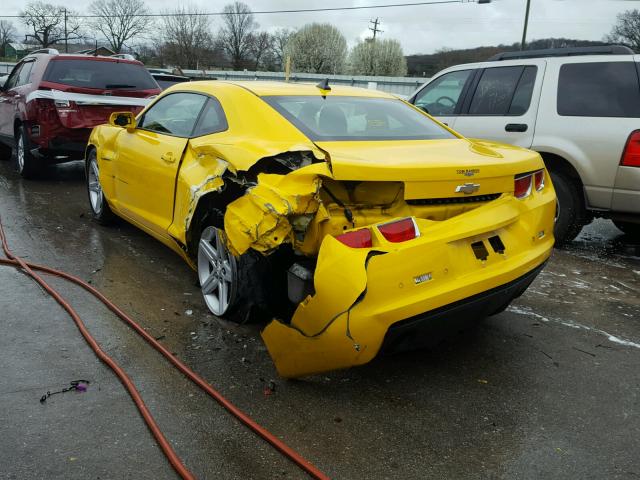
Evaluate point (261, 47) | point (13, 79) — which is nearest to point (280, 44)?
point (261, 47)

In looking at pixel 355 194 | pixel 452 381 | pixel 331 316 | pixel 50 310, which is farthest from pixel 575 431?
pixel 50 310

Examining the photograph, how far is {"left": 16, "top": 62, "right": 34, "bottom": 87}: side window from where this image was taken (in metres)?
8.67

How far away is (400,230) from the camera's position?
8.79ft

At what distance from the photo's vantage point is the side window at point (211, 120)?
388cm

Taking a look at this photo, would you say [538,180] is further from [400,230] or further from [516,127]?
[516,127]

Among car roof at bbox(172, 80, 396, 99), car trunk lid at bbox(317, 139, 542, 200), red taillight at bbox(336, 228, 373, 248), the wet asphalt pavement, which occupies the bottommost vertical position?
the wet asphalt pavement

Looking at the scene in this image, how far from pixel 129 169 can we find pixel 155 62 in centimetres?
6169

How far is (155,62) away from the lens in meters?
61.6

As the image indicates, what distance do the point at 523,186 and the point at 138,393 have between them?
2.43 m

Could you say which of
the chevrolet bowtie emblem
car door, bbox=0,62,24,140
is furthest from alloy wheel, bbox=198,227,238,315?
car door, bbox=0,62,24,140

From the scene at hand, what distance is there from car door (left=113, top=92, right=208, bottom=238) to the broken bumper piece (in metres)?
1.75

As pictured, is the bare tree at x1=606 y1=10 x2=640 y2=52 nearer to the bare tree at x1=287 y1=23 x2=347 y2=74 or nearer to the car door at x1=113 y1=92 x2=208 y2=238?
the bare tree at x1=287 y1=23 x2=347 y2=74

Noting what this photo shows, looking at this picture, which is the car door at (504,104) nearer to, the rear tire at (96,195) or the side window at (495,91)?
the side window at (495,91)

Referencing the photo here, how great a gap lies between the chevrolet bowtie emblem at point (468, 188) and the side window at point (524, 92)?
3.49m
